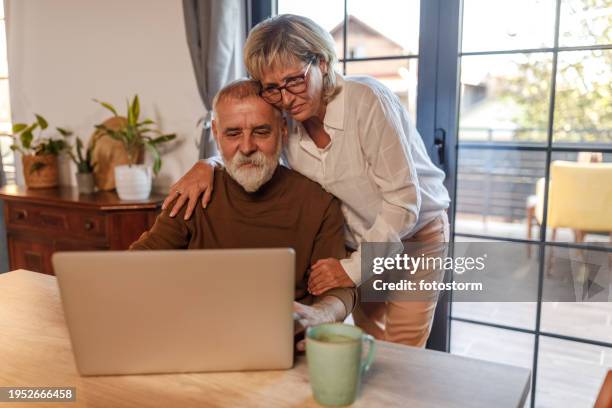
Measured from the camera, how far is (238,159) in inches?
60.9

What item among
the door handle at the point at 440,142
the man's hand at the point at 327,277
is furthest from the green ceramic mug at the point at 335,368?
the door handle at the point at 440,142

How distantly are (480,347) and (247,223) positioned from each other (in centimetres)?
153

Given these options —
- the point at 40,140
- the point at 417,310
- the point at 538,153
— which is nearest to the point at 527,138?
the point at 538,153

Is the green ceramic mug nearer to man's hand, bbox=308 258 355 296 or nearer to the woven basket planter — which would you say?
man's hand, bbox=308 258 355 296

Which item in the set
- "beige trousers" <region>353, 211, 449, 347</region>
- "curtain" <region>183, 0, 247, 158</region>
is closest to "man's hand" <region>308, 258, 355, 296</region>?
"beige trousers" <region>353, 211, 449, 347</region>

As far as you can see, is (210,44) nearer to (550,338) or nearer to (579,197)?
(579,197)

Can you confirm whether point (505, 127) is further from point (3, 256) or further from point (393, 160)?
point (3, 256)

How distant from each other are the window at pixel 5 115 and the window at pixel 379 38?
2329mm

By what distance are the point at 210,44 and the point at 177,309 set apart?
208cm

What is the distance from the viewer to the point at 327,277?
4.70 ft

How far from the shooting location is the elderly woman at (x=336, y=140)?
4.92 feet

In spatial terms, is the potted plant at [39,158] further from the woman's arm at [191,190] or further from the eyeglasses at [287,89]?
the eyeglasses at [287,89]

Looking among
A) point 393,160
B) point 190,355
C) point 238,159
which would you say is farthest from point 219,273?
point 393,160

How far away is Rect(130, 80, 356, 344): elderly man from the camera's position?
1.53 m
